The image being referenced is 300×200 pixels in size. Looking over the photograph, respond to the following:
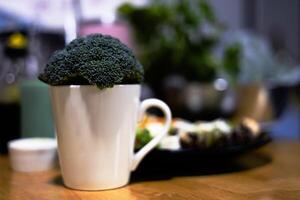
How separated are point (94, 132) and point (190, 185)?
168 millimetres

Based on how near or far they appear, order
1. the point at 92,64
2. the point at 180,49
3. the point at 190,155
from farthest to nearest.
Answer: the point at 180,49, the point at 190,155, the point at 92,64

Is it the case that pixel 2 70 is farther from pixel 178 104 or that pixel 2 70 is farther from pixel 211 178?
pixel 211 178

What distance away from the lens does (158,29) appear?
1180 mm

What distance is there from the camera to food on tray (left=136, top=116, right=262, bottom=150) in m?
0.65

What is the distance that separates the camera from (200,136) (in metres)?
0.69

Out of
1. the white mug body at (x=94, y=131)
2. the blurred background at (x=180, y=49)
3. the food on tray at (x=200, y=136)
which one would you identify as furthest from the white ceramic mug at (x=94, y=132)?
the blurred background at (x=180, y=49)

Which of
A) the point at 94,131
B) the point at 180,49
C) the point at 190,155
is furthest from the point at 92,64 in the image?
the point at 180,49

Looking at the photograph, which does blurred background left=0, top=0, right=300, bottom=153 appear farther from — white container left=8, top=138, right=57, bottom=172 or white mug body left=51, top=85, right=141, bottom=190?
white mug body left=51, top=85, right=141, bottom=190

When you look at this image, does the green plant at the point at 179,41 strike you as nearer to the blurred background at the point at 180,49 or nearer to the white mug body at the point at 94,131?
the blurred background at the point at 180,49

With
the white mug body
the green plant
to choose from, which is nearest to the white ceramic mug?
the white mug body

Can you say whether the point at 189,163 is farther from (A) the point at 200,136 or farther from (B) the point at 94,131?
(B) the point at 94,131

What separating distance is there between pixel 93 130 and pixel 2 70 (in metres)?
0.54

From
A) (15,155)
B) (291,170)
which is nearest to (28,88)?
(15,155)

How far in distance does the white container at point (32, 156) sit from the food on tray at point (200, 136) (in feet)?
0.56
